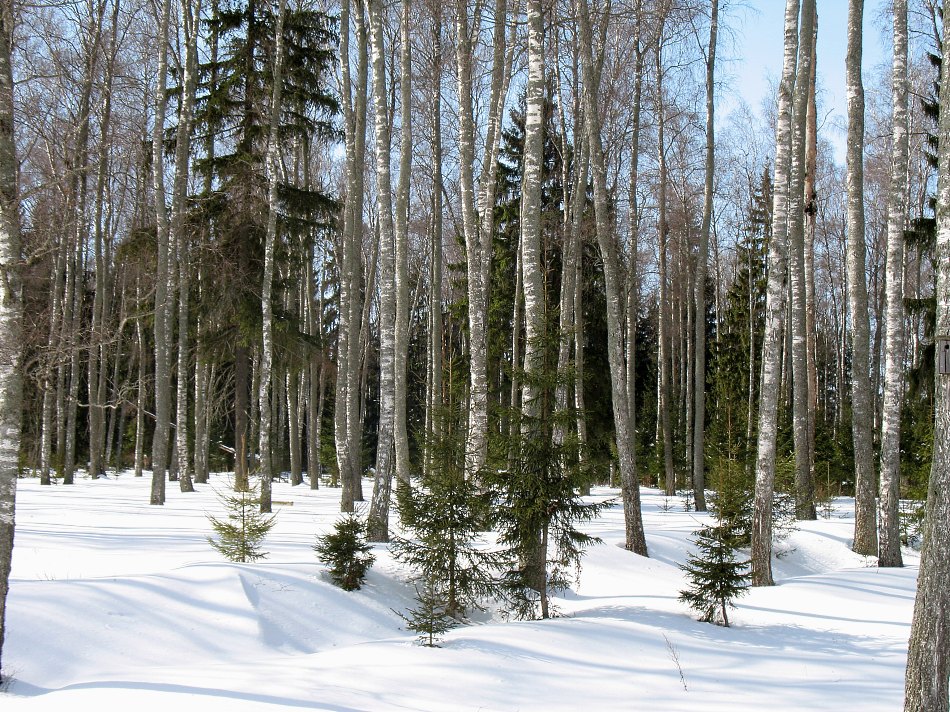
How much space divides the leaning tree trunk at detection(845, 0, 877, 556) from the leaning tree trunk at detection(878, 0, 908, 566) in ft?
1.59

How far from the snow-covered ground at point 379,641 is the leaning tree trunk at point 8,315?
1120mm

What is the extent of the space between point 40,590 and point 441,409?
4540 millimetres

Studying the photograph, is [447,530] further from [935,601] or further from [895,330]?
[895,330]

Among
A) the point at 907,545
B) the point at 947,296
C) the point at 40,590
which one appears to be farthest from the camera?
the point at 907,545

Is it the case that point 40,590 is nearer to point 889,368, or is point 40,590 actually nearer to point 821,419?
point 889,368

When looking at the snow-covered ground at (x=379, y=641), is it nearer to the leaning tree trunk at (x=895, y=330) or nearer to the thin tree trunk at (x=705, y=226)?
the leaning tree trunk at (x=895, y=330)

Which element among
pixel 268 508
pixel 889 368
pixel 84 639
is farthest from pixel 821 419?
pixel 84 639

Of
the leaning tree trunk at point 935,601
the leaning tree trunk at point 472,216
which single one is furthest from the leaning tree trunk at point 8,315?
the leaning tree trunk at point 935,601

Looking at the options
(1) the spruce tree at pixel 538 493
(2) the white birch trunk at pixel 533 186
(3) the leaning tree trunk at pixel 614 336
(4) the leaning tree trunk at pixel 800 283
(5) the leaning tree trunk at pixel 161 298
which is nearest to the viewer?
(1) the spruce tree at pixel 538 493

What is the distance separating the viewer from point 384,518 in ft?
35.5

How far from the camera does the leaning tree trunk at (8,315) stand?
214 inches

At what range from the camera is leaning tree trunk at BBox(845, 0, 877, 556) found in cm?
1209

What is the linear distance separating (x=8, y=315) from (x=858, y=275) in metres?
12.1

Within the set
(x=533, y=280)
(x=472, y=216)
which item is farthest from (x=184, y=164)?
(x=533, y=280)
